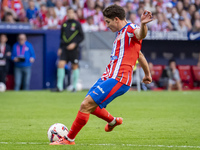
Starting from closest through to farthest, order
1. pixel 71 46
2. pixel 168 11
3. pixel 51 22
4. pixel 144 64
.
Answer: pixel 144 64, pixel 71 46, pixel 51 22, pixel 168 11

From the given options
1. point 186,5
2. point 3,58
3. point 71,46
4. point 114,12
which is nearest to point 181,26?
point 186,5

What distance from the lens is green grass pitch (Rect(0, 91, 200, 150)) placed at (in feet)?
19.7

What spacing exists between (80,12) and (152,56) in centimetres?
495

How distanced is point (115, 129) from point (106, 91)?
2.06 metres

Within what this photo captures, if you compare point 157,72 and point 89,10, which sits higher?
point 89,10

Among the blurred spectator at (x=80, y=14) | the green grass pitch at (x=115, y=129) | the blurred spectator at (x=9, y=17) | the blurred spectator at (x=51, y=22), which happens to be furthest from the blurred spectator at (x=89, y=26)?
the green grass pitch at (x=115, y=129)

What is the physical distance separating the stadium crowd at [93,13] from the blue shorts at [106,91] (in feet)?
42.5

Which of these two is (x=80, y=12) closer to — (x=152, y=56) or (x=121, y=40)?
(x=152, y=56)

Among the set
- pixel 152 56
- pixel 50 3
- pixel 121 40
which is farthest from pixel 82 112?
pixel 152 56

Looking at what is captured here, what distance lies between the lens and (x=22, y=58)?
18.4 metres

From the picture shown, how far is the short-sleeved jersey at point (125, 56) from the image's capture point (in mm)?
5922

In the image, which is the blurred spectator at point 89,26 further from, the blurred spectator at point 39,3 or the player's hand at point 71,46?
the player's hand at point 71,46

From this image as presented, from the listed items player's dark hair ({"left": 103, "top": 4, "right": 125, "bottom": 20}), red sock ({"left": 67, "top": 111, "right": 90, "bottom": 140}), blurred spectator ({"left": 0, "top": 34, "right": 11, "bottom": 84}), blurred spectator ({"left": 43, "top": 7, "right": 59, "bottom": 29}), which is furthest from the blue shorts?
blurred spectator ({"left": 43, "top": 7, "right": 59, "bottom": 29})

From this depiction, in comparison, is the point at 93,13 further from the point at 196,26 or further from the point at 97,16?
the point at 196,26
